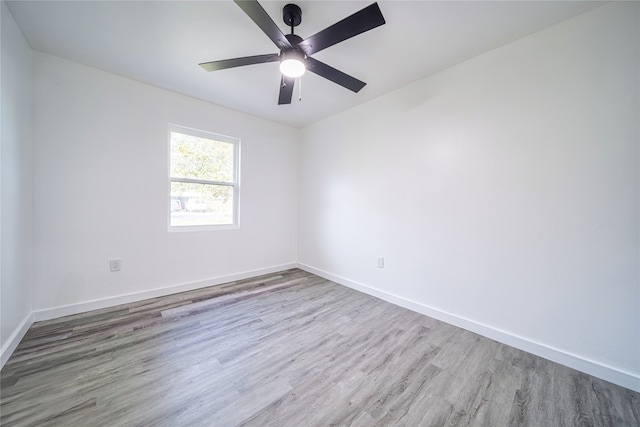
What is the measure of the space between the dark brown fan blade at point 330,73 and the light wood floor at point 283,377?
2224mm

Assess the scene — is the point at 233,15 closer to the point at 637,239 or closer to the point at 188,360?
the point at 188,360

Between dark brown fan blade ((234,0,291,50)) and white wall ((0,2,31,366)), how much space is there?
1841 mm

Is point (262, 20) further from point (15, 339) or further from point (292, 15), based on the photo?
point (15, 339)

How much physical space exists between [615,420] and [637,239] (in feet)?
3.57

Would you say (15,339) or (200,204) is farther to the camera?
(200,204)

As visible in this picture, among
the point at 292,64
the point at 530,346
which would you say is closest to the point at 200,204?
the point at 292,64

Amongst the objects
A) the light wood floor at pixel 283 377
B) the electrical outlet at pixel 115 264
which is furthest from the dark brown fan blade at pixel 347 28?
the electrical outlet at pixel 115 264

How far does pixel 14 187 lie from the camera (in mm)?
A: 1838

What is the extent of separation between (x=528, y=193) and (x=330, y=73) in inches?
74.1

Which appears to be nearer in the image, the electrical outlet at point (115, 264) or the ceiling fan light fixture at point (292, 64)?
the ceiling fan light fixture at point (292, 64)

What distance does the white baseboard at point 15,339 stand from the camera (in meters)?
1.62

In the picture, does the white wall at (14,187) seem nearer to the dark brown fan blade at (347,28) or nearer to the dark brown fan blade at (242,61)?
the dark brown fan blade at (242,61)

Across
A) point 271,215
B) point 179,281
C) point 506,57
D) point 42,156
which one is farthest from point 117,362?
point 506,57

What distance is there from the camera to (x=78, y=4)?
1.64m
